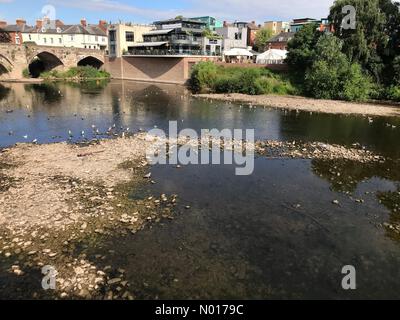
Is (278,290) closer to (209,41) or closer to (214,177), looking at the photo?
(214,177)

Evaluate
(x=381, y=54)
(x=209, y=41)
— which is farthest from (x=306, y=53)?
(x=209, y=41)

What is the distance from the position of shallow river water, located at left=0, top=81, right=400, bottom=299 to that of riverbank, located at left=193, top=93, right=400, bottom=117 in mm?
13289

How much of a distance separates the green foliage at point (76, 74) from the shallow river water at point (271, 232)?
58.1m

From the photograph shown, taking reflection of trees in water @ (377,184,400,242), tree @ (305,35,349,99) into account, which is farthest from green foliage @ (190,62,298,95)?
reflection of trees in water @ (377,184,400,242)

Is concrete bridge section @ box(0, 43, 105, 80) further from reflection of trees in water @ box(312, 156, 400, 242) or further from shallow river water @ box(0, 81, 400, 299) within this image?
reflection of trees in water @ box(312, 156, 400, 242)

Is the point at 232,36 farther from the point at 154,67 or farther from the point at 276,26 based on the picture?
the point at 276,26

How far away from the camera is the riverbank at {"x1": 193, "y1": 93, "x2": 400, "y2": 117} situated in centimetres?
4338

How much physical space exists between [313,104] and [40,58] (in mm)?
71739

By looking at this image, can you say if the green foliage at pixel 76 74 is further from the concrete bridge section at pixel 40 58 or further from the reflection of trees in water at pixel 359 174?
the reflection of trees in water at pixel 359 174

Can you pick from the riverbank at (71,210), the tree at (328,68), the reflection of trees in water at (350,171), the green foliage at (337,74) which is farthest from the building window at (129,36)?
the reflection of trees in water at (350,171)

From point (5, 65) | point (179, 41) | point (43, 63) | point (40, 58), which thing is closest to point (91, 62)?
point (43, 63)

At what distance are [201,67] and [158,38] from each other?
2109 cm

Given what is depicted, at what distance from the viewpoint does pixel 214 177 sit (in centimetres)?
2131

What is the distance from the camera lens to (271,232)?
1527 cm
